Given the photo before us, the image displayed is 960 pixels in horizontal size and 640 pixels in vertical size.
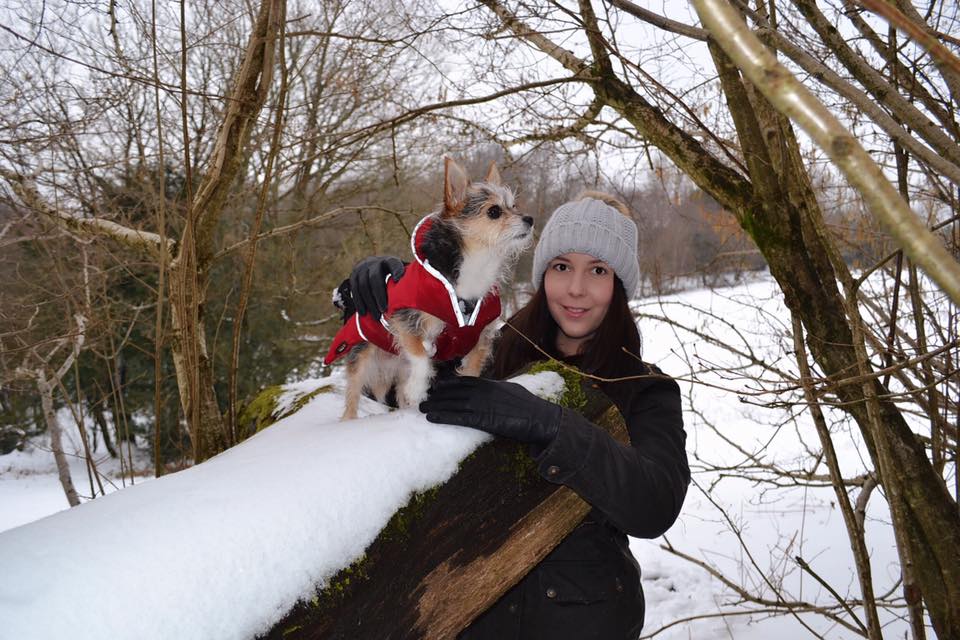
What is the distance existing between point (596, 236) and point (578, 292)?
28cm

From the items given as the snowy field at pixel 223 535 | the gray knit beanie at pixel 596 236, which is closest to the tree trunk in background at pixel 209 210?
the snowy field at pixel 223 535

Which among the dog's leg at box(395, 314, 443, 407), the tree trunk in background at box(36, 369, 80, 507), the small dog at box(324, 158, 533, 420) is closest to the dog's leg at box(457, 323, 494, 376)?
the small dog at box(324, 158, 533, 420)

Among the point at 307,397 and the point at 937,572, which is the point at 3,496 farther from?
the point at 937,572

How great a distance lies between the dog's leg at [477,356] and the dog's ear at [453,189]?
570mm

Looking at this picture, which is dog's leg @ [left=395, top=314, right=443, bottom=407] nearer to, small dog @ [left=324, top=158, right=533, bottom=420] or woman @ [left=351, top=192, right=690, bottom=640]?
small dog @ [left=324, top=158, right=533, bottom=420]

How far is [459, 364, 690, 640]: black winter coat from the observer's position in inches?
77.1

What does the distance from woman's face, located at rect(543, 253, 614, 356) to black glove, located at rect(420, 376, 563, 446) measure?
0.95 metres

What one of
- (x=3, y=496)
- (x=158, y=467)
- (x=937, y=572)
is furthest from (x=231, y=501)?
(x=3, y=496)

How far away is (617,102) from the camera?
12.3 feet

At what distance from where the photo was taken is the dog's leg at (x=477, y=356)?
2.70m

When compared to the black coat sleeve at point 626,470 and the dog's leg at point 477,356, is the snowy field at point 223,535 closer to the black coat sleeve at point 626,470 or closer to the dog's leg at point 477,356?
the black coat sleeve at point 626,470

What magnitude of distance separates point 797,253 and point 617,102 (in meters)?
1.52

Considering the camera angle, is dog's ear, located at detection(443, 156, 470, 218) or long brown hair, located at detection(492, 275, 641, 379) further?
long brown hair, located at detection(492, 275, 641, 379)

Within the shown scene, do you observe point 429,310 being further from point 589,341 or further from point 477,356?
point 589,341
